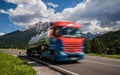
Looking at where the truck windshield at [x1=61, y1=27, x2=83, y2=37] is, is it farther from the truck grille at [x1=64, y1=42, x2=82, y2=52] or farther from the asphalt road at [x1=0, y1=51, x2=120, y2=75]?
the asphalt road at [x1=0, y1=51, x2=120, y2=75]

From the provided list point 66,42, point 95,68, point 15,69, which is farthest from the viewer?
point 66,42

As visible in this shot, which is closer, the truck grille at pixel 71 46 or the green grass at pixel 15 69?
the green grass at pixel 15 69

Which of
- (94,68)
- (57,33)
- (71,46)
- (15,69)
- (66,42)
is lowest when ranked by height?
(94,68)

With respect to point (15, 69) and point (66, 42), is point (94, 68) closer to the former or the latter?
point (66, 42)

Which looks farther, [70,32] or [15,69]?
[70,32]

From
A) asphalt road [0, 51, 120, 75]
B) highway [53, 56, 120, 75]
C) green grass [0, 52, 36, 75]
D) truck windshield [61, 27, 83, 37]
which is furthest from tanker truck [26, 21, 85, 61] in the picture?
green grass [0, 52, 36, 75]

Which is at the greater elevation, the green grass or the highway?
the green grass

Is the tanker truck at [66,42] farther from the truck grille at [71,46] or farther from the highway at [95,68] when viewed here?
the highway at [95,68]

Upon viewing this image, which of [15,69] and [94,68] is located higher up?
[15,69]

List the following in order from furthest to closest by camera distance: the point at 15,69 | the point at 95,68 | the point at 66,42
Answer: the point at 66,42 < the point at 95,68 < the point at 15,69

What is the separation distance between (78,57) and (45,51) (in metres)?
3.86

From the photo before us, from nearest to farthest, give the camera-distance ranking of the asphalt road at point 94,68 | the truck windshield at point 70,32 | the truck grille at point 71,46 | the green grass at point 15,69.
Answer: the green grass at point 15,69 → the asphalt road at point 94,68 → the truck grille at point 71,46 → the truck windshield at point 70,32

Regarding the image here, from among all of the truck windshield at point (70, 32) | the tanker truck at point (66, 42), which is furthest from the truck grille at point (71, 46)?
the truck windshield at point (70, 32)

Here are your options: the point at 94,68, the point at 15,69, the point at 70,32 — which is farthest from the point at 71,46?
the point at 15,69
